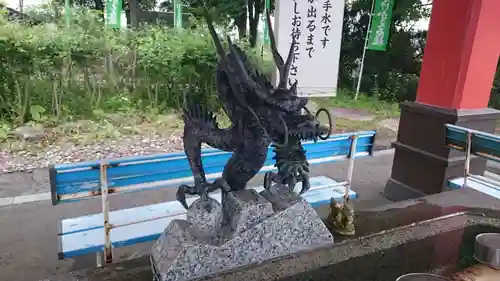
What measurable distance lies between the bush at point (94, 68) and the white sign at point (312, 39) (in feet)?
7.69

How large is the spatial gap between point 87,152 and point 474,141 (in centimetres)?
512

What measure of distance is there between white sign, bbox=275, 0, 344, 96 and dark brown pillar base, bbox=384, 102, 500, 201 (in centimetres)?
102

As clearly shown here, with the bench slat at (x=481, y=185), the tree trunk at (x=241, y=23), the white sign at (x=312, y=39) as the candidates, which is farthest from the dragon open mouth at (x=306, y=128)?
the tree trunk at (x=241, y=23)

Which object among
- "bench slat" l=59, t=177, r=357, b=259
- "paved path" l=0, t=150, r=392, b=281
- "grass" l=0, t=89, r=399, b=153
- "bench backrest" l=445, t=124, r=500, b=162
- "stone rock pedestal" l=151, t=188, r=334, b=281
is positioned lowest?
"paved path" l=0, t=150, r=392, b=281

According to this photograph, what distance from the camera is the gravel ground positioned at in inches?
220

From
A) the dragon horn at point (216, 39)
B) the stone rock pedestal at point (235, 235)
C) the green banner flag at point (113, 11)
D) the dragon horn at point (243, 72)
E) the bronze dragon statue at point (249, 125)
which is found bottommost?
the stone rock pedestal at point (235, 235)

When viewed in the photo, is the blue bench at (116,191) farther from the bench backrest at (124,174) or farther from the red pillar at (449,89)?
the red pillar at (449,89)

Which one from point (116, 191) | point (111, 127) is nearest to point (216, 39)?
point (116, 191)

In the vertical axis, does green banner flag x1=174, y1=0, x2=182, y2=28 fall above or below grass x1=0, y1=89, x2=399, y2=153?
above

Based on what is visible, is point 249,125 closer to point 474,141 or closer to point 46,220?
point 474,141

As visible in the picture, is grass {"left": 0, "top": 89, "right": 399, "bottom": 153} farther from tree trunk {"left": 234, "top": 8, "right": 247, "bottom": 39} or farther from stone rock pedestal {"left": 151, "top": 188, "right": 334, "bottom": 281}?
tree trunk {"left": 234, "top": 8, "right": 247, "bottom": 39}

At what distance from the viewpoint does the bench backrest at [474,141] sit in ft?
11.1

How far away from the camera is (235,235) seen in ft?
6.12

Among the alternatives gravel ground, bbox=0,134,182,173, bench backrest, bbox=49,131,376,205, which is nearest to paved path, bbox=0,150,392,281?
gravel ground, bbox=0,134,182,173
